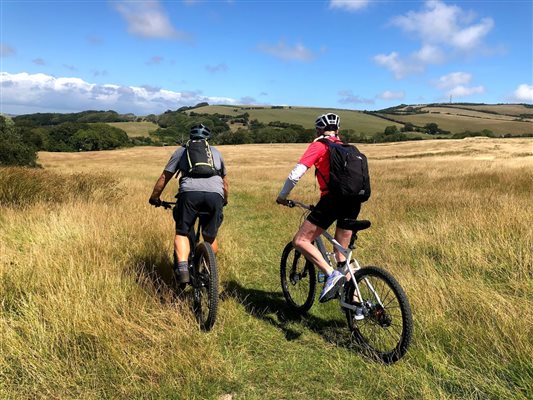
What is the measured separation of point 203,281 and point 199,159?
1413 millimetres

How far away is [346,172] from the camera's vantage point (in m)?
3.84

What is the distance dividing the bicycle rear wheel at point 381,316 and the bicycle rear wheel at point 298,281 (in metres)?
0.90

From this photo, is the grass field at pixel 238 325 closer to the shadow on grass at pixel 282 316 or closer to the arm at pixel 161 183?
the shadow on grass at pixel 282 316

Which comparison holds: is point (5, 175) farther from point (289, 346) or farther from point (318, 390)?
point (318, 390)

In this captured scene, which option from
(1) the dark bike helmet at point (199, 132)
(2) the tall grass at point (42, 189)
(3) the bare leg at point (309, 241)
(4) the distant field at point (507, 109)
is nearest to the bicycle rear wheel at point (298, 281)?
(3) the bare leg at point (309, 241)

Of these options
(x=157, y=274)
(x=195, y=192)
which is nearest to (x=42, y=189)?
A: (x=157, y=274)

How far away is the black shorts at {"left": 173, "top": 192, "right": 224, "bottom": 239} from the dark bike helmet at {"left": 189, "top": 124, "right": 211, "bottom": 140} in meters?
0.71

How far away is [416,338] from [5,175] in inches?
396

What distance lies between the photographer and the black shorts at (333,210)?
404 cm

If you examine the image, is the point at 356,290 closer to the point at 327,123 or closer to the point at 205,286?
the point at 205,286

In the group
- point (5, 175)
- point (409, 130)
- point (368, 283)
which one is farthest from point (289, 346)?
point (409, 130)

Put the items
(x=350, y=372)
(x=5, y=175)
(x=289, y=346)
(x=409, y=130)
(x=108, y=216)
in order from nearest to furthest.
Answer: (x=350, y=372) → (x=289, y=346) → (x=108, y=216) → (x=5, y=175) → (x=409, y=130)

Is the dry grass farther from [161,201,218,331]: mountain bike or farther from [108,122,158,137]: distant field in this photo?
[161,201,218,331]: mountain bike

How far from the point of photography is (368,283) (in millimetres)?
3771
